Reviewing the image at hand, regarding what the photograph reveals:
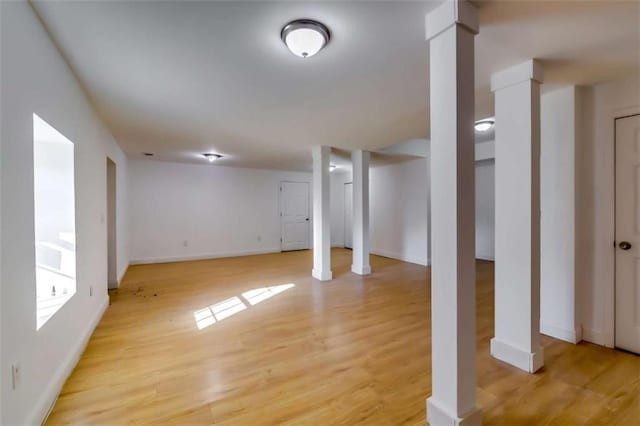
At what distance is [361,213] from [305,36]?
372 centimetres

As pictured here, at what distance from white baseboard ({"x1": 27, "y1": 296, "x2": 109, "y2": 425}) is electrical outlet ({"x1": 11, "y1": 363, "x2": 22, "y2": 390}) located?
284 mm

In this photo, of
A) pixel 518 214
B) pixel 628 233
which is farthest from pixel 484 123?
pixel 518 214

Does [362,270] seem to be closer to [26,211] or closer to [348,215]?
[348,215]

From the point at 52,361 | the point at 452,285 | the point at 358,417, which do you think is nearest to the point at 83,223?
the point at 52,361

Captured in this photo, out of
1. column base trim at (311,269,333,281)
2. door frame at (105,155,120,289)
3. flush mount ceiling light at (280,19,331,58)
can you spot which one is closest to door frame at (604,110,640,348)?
flush mount ceiling light at (280,19,331,58)

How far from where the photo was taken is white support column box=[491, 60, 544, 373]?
6.81ft

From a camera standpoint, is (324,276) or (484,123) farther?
(324,276)

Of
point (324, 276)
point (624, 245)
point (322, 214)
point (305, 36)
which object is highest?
point (305, 36)

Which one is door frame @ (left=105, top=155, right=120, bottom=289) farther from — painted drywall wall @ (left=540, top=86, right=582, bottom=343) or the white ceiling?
painted drywall wall @ (left=540, top=86, right=582, bottom=343)

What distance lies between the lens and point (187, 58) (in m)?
1.95

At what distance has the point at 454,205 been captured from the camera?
1.46m

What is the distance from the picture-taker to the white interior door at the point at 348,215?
846 cm

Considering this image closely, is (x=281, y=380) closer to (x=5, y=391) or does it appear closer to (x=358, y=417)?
(x=358, y=417)

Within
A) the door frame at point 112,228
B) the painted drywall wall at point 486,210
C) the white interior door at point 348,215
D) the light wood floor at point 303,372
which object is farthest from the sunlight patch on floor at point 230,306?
the painted drywall wall at point 486,210
